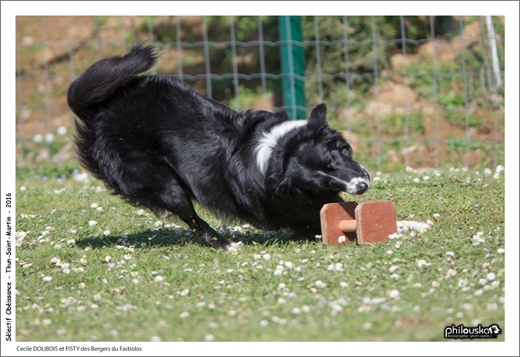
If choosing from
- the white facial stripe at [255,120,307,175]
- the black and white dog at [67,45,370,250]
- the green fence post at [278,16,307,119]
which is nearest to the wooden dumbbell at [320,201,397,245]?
the black and white dog at [67,45,370,250]

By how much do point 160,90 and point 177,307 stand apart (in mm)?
2022

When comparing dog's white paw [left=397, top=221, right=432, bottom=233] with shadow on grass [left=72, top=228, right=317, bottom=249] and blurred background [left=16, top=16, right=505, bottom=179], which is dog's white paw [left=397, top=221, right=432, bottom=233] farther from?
blurred background [left=16, top=16, right=505, bottom=179]

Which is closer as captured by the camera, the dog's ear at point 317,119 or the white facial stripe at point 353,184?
the white facial stripe at point 353,184

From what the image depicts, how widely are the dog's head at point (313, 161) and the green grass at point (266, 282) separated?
455mm

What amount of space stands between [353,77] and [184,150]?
5491 mm

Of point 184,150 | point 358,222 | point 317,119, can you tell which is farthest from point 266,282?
point 184,150

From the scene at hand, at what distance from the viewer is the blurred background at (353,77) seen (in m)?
7.41

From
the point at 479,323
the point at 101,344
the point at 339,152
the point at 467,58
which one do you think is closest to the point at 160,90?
the point at 339,152

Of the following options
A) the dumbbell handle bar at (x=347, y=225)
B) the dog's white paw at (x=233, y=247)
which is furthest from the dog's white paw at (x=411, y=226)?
the dog's white paw at (x=233, y=247)

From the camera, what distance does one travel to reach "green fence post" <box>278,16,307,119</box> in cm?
686

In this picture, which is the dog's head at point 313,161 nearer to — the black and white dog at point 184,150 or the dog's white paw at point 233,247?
the black and white dog at point 184,150

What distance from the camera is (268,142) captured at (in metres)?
4.04

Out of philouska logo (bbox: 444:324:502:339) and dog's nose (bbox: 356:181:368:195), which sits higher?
dog's nose (bbox: 356:181:368:195)

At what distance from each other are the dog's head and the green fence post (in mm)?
2916
